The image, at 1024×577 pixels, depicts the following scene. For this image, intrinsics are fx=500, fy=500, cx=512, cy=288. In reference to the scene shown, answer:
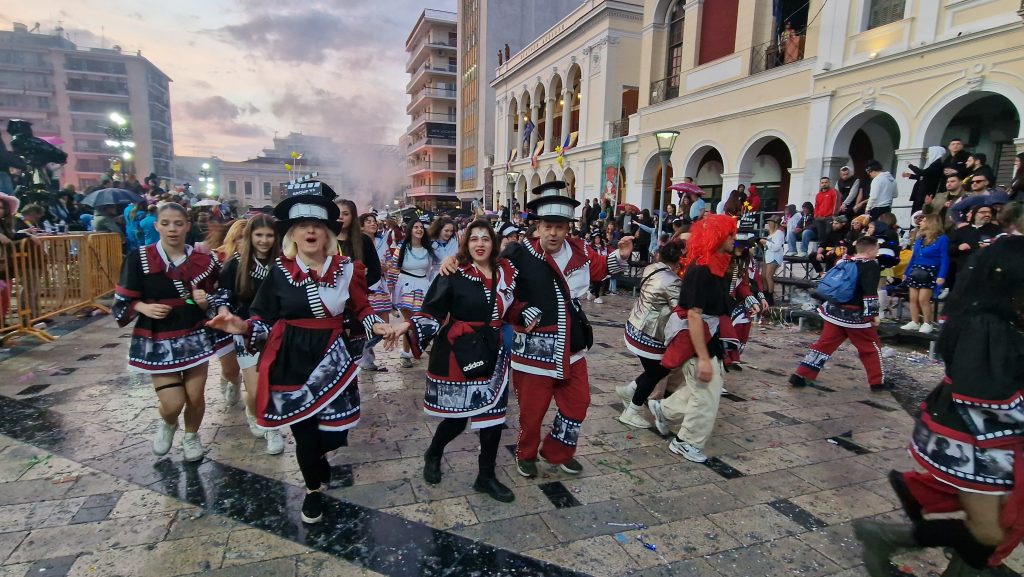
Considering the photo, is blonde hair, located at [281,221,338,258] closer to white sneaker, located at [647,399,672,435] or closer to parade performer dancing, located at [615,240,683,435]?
parade performer dancing, located at [615,240,683,435]

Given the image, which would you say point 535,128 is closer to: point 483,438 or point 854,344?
point 854,344

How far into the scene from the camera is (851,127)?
1234 centimetres

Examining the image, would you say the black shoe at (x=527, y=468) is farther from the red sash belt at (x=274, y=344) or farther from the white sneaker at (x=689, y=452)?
the red sash belt at (x=274, y=344)

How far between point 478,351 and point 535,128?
31.3m

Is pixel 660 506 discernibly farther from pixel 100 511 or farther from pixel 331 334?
pixel 100 511

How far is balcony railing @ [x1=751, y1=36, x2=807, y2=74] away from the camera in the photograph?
13859mm

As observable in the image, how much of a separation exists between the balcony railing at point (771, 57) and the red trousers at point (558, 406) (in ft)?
47.3

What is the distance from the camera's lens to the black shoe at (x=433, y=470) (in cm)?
341

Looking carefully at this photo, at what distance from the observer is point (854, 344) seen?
5496 millimetres

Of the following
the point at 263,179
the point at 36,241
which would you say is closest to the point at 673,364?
the point at 36,241

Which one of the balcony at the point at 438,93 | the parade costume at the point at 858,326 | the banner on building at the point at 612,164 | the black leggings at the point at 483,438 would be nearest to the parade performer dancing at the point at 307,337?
the black leggings at the point at 483,438

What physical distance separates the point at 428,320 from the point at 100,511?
2301mm

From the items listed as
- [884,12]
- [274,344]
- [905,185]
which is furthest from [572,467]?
[884,12]

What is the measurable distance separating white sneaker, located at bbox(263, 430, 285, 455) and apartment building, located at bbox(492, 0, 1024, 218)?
12563mm
